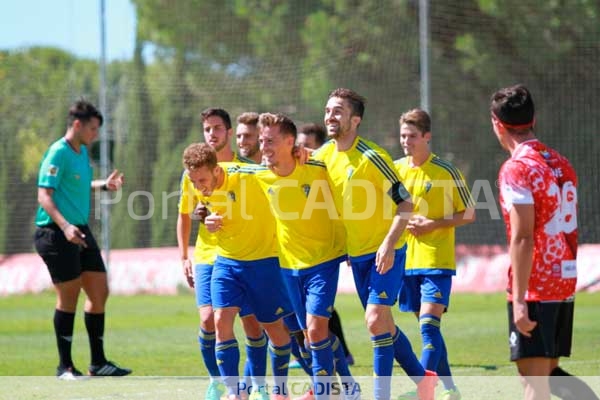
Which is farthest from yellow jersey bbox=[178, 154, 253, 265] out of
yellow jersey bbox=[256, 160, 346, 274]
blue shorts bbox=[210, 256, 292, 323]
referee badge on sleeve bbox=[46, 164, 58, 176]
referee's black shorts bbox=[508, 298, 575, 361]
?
referee's black shorts bbox=[508, 298, 575, 361]

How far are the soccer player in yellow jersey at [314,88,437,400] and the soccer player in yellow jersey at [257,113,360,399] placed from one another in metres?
0.13

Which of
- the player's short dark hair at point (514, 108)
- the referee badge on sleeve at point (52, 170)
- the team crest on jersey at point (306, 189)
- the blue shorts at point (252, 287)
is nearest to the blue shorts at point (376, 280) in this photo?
the team crest on jersey at point (306, 189)

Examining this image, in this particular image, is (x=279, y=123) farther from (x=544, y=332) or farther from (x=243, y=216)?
(x=544, y=332)

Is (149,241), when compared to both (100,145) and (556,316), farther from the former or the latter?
(556,316)

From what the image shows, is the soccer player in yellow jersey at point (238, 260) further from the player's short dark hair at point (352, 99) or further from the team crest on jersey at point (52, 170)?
the team crest on jersey at point (52, 170)

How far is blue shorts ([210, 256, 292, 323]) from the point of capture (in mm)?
7715

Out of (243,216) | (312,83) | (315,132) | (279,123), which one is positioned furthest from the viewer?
(312,83)

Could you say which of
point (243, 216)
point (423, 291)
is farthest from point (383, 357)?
point (243, 216)

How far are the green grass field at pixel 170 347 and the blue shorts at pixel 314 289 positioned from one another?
1416 millimetres

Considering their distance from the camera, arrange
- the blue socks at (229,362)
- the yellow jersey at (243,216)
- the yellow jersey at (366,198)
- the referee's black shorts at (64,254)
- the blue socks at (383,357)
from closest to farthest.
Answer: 1. the blue socks at (383,357)
2. the yellow jersey at (366,198)
3. the blue socks at (229,362)
4. the yellow jersey at (243,216)
5. the referee's black shorts at (64,254)

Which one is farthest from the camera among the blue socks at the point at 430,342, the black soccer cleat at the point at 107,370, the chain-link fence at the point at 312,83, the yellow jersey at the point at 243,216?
the chain-link fence at the point at 312,83

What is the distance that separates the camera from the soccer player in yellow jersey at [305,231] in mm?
7270

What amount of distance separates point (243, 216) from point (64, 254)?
2903 mm

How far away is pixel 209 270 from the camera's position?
839cm
